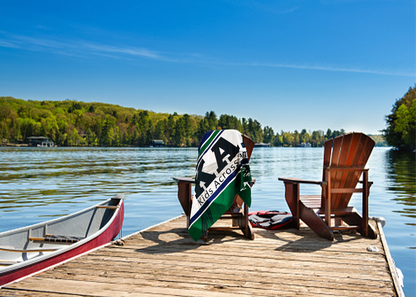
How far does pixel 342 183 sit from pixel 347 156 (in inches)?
18.5

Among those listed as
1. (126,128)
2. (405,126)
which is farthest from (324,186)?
(126,128)

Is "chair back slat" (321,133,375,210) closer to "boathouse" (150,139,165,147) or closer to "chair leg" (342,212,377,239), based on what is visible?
"chair leg" (342,212,377,239)

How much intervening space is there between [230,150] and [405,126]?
209 ft

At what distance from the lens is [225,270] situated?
3703 mm

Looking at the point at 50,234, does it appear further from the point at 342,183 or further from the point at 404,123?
the point at 404,123

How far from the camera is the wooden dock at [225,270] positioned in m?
3.16

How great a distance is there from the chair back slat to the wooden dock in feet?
2.90

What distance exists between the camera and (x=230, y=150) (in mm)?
4828

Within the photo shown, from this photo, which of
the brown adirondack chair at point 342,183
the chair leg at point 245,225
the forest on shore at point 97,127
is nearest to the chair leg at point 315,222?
the brown adirondack chair at point 342,183

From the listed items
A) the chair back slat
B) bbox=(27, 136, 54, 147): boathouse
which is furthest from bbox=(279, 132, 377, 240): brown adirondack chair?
bbox=(27, 136, 54, 147): boathouse

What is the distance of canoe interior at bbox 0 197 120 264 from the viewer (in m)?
4.88

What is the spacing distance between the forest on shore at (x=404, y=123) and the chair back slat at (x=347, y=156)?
193 ft

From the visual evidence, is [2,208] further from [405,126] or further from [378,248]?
[405,126]

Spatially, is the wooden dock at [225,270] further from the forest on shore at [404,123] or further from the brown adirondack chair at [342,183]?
the forest on shore at [404,123]
